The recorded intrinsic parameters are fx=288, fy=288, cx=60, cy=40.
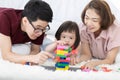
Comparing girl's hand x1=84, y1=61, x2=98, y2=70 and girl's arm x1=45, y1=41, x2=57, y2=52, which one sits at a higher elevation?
girl's arm x1=45, y1=41, x2=57, y2=52

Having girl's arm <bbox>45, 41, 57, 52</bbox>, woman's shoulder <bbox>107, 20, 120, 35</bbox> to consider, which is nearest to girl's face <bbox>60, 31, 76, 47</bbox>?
girl's arm <bbox>45, 41, 57, 52</bbox>

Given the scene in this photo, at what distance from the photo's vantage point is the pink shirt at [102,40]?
129cm

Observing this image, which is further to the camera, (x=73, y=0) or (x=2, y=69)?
(x=73, y=0)

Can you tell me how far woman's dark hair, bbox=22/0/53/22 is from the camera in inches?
45.5

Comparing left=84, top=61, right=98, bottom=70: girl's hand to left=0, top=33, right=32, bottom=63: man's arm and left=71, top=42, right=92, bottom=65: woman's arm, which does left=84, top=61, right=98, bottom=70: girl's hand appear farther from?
A: left=0, top=33, right=32, bottom=63: man's arm

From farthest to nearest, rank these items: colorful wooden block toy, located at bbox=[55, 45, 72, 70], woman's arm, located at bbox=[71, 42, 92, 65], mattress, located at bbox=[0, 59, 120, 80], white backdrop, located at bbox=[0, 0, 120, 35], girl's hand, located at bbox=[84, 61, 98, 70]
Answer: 1. white backdrop, located at bbox=[0, 0, 120, 35]
2. woman's arm, located at bbox=[71, 42, 92, 65]
3. girl's hand, located at bbox=[84, 61, 98, 70]
4. colorful wooden block toy, located at bbox=[55, 45, 72, 70]
5. mattress, located at bbox=[0, 59, 120, 80]

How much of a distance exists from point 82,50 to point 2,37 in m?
0.39

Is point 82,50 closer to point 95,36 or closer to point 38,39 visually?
point 95,36

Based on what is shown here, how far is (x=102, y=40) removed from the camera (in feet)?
4.35

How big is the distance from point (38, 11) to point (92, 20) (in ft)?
0.80

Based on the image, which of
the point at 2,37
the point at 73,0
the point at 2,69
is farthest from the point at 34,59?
the point at 73,0

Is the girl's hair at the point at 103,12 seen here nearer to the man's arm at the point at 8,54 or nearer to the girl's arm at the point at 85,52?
the girl's arm at the point at 85,52

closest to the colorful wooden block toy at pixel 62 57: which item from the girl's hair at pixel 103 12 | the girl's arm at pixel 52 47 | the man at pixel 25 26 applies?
the man at pixel 25 26

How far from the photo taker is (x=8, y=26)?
123 centimetres
